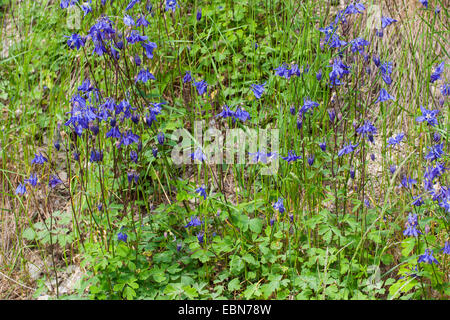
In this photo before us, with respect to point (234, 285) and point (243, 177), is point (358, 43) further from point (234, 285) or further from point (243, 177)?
point (234, 285)

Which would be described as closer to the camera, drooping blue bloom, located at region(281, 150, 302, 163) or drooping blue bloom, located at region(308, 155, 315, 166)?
drooping blue bloom, located at region(281, 150, 302, 163)

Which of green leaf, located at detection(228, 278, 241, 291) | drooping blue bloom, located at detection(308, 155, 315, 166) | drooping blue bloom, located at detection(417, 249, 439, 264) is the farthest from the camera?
drooping blue bloom, located at detection(308, 155, 315, 166)

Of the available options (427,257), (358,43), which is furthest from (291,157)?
(427,257)

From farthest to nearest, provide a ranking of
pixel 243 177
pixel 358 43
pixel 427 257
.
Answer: pixel 243 177 → pixel 358 43 → pixel 427 257

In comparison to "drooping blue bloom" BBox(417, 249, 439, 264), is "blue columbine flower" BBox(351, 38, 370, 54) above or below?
above

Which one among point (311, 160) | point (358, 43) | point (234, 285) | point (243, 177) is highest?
point (358, 43)

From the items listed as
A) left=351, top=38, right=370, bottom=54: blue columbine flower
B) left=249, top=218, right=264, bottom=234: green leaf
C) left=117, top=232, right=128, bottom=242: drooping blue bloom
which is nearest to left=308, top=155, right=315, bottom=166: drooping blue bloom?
left=249, top=218, right=264, bottom=234: green leaf

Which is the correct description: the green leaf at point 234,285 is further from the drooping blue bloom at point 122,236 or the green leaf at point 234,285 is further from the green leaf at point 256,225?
the drooping blue bloom at point 122,236

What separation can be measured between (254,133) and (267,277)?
936 millimetres

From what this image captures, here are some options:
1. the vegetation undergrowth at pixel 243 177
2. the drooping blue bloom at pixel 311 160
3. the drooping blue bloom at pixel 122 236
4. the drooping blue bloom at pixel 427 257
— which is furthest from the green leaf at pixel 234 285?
the drooping blue bloom at pixel 427 257

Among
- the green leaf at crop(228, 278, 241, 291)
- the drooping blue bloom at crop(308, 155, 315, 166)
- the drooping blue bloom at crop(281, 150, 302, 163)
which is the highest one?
the drooping blue bloom at crop(281, 150, 302, 163)

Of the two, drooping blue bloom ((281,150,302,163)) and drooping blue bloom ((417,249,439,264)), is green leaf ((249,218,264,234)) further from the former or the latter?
drooping blue bloom ((417,249,439,264))

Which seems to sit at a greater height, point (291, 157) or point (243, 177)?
point (291, 157)
